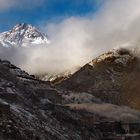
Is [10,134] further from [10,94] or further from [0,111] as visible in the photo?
[10,94]

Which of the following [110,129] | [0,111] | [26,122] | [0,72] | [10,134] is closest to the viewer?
[10,134]

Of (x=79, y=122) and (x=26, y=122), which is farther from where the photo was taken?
(x=79, y=122)

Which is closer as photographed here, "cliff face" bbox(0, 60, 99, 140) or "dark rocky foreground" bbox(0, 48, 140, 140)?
"cliff face" bbox(0, 60, 99, 140)

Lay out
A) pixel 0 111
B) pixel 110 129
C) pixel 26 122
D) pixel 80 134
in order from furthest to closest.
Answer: pixel 110 129 → pixel 80 134 → pixel 26 122 → pixel 0 111

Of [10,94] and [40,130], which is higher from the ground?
[10,94]

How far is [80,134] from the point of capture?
125 meters

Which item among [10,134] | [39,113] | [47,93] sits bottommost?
[10,134]

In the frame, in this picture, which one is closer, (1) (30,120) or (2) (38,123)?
(1) (30,120)

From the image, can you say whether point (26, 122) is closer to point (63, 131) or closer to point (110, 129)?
point (63, 131)

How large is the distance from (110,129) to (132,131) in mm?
9642

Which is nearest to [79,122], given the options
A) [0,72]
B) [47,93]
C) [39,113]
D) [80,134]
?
[80,134]

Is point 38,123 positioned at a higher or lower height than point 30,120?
lower

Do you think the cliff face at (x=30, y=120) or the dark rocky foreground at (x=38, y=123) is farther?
the dark rocky foreground at (x=38, y=123)

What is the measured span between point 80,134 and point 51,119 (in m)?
8.67
